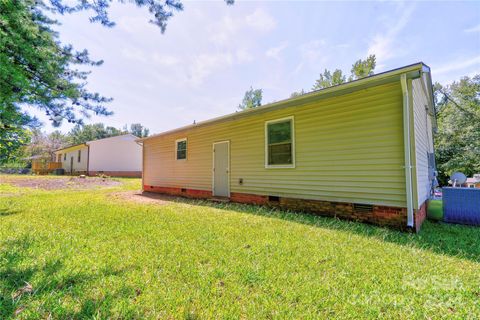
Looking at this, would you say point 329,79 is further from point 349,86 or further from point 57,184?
point 57,184

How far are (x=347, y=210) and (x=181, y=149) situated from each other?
23.1 ft

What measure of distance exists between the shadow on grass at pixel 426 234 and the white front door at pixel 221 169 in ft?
8.04

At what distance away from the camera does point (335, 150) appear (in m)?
5.20

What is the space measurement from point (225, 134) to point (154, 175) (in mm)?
5396

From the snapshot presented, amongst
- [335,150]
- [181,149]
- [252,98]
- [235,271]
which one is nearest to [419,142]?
[335,150]

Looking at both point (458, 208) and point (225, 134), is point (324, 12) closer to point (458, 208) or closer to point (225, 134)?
point (225, 134)

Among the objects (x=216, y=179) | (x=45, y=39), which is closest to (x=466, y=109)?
(x=216, y=179)

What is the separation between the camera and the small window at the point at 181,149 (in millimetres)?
9567

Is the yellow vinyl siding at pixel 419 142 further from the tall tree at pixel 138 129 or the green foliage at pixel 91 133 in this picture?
the tall tree at pixel 138 129

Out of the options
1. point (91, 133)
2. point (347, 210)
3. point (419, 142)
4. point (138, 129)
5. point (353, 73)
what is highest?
point (138, 129)

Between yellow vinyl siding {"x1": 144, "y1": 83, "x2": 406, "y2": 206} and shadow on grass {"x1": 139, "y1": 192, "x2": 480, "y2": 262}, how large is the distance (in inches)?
23.7

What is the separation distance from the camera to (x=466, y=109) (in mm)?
16453

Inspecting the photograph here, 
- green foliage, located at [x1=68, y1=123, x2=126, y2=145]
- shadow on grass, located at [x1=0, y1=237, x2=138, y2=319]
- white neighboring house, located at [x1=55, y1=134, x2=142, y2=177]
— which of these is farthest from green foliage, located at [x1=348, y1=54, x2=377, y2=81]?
green foliage, located at [x1=68, y1=123, x2=126, y2=145]

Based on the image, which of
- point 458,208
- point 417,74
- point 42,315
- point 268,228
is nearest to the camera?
point 42,315
